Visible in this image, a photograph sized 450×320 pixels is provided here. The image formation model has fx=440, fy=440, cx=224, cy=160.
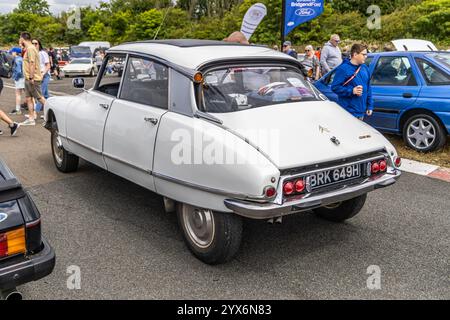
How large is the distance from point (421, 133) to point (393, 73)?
1153mm

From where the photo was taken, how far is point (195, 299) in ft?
10.2

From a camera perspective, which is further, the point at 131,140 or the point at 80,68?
the point at 80,68

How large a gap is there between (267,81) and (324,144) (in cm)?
90

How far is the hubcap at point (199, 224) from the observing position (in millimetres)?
3473

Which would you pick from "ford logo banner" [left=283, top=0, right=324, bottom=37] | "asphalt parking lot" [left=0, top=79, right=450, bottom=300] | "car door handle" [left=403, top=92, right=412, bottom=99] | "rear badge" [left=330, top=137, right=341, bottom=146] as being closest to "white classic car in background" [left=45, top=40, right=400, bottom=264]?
"rear badge" [left=330, top=137, right=341, bottom=146]

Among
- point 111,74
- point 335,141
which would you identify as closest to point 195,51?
point 111,74

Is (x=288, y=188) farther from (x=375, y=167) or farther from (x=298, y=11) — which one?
(x=298, y=11)

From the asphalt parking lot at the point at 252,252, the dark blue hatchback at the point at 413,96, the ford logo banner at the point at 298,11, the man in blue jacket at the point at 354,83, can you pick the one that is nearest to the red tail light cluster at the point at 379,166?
the asphalt parking lot at the point at 252,252

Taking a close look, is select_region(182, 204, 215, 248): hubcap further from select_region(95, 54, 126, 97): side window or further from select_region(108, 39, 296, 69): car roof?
select_region(95, 54, 126, 97): side window

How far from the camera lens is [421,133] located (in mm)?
6988

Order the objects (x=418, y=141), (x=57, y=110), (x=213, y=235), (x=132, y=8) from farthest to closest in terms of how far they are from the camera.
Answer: (x=132, y=8) → (x=418, y=141) → (x=57, y=110) → (x=213, y=235)
